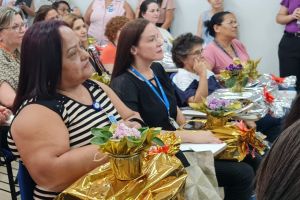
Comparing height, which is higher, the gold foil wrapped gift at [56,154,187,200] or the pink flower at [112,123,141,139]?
the pink flower at [112,123,141,139]

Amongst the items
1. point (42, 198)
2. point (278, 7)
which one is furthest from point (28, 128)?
point (278, 7)

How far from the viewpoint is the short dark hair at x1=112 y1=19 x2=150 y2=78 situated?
227 cm

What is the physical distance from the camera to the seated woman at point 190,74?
2.68 m

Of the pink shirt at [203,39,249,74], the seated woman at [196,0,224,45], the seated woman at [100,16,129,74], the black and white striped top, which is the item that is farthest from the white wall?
the black and white striped top

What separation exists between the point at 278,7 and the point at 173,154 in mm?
3666

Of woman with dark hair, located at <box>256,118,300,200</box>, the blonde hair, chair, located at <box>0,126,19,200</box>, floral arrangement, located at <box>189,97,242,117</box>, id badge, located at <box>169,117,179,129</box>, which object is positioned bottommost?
chair, located at <box>0,126,19,200</box>

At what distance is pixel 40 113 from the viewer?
1.44m

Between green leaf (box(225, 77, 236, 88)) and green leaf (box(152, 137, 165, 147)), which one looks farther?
green leaf (box(225, 77, 236, 88))

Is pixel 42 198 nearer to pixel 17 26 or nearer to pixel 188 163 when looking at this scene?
pixel 188 163

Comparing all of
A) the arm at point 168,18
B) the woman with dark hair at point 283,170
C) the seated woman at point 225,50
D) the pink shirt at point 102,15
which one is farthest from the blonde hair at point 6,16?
the woman with dark hair at point 283,170

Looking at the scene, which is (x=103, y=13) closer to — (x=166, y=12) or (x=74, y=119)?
(x=166, y=12)

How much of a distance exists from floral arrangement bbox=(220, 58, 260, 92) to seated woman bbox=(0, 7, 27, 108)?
1.33 m

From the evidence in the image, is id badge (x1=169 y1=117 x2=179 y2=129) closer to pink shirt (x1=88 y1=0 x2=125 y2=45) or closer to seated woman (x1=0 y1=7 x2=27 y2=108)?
seated woman (x1=0 y1=7 x2=27 y2=108)

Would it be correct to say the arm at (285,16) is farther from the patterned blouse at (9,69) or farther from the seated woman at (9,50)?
the patterned blouse at (9,69)
